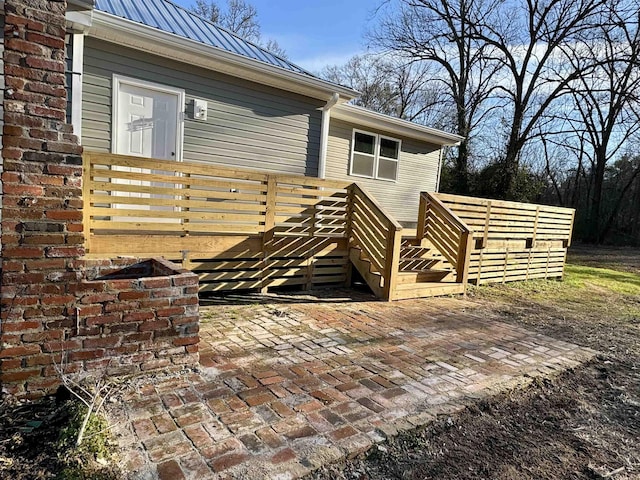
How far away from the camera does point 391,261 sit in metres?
5.46

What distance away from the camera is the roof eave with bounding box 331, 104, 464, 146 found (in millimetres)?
8920

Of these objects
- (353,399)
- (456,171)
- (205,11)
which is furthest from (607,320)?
(205,11)

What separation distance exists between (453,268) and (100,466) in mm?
5842

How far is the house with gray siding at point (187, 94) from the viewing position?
17.3ft

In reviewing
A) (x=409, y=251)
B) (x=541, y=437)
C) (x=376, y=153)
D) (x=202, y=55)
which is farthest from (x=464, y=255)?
(x=202, y=55)

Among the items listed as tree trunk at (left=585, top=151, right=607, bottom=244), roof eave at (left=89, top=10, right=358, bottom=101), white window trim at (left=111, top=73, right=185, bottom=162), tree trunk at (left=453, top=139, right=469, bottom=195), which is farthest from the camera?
tree trunk at (left=585, top=151, right=607, bottom=244)

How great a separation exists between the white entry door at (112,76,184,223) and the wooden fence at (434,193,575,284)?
452cm

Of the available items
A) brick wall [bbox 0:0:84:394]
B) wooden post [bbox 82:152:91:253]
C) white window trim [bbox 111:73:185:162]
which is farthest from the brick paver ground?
white window trim [bbox 111:73:185:162]

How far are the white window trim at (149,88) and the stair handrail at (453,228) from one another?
4156 mm

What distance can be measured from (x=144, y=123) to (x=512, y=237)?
7115 mm

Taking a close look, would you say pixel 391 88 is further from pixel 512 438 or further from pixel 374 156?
pixel 512 438

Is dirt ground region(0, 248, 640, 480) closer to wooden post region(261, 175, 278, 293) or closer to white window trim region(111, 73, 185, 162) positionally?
wooden post region(261, 175, 278, 293)

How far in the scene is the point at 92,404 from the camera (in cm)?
206

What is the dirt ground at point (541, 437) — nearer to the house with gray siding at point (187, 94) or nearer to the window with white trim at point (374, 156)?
the house with gray siding at point (187, 94)
